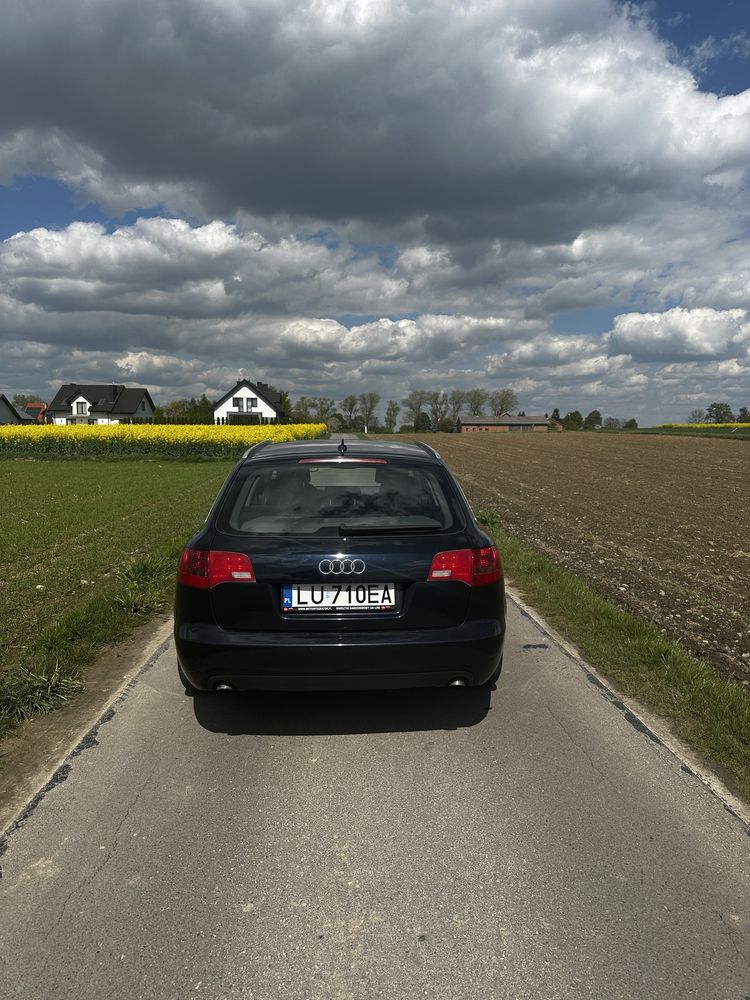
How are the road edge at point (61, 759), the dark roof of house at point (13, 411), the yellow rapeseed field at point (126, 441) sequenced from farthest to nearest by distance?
the dark roof of house at point (13, 411) → the yellow rapeseed field at point (126, 441) → the road edge at point (61, 759)

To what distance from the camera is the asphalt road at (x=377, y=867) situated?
2.00 metres

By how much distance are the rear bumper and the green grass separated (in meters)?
1.30

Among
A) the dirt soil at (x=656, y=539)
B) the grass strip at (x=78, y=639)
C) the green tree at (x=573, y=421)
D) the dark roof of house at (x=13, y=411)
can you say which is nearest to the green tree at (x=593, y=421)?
the green tree at (x=573, y=421)

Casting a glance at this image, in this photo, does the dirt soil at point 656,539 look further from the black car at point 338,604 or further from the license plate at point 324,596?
the license plate at point 324,596

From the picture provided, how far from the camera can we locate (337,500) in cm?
378

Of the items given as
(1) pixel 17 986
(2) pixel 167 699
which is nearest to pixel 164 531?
(2) pixel 167 699

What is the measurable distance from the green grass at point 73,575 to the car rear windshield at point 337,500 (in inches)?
69.6

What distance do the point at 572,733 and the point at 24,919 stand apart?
8.67 ft

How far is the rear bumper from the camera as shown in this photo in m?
3.38

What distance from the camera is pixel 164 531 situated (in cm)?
1083

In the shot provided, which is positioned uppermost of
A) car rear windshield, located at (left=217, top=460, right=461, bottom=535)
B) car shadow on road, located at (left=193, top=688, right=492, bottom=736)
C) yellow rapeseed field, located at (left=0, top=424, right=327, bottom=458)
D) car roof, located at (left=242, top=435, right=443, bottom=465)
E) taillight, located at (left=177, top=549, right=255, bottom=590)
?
car roof, located at (left=242, top=435, right=443, bottom=465)

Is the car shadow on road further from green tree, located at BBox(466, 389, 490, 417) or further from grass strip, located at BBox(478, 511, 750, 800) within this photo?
green tree, located at BBox(466, 389, 490, 417)

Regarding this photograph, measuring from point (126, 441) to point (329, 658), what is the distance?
111 ft

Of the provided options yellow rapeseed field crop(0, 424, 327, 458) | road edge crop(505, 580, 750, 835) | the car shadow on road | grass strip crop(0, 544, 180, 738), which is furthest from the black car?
yellow rapeseed field crop(0, 424, 327, 458)
